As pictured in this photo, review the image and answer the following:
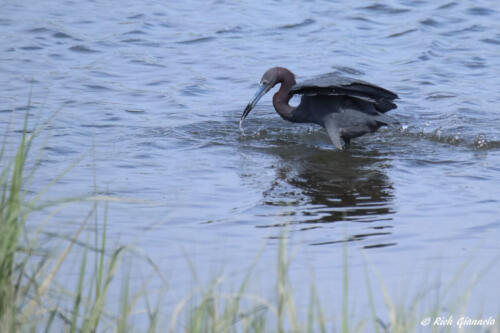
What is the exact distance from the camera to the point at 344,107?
280 inches

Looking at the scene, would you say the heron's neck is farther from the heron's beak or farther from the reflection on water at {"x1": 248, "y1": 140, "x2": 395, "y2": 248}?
the reflection on water at {"x1": 248, "y1": 140, "x2": 395, "y2": 248}

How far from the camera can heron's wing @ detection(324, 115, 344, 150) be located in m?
6.97

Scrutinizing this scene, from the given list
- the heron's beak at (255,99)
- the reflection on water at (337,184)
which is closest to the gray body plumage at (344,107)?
the reflection on water at (337,184)

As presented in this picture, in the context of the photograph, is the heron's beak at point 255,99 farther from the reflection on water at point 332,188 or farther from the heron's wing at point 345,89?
the heron's wing at point 345,89

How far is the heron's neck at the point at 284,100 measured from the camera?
7535 mm

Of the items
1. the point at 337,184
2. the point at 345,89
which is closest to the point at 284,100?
the point at 345,89

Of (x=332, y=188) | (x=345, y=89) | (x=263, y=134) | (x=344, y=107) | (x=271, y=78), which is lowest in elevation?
(x=332, y=188)

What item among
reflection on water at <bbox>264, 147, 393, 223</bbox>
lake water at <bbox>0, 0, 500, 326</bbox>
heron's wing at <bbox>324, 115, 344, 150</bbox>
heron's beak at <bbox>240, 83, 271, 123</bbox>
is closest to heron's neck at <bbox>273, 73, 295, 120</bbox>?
heron's beak at <bbox>240, 83, 271, 123</bbox>

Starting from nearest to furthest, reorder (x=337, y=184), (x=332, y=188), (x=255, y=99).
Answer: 1. (x=332, y=188)
2. (x=337, y=184)
3. (x=255, y=99)

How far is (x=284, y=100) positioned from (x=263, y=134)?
36 centimetres

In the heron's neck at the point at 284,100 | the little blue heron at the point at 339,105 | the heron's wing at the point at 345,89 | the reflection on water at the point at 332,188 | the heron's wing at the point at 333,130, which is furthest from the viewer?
the heron's neck at the point at 284,100

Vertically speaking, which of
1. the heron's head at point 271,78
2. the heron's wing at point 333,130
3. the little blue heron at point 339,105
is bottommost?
the heron's wing at point 333,130

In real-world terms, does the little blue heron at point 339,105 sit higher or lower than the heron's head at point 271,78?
lower

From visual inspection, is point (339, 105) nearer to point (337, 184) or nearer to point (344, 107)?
point (344, 107)
